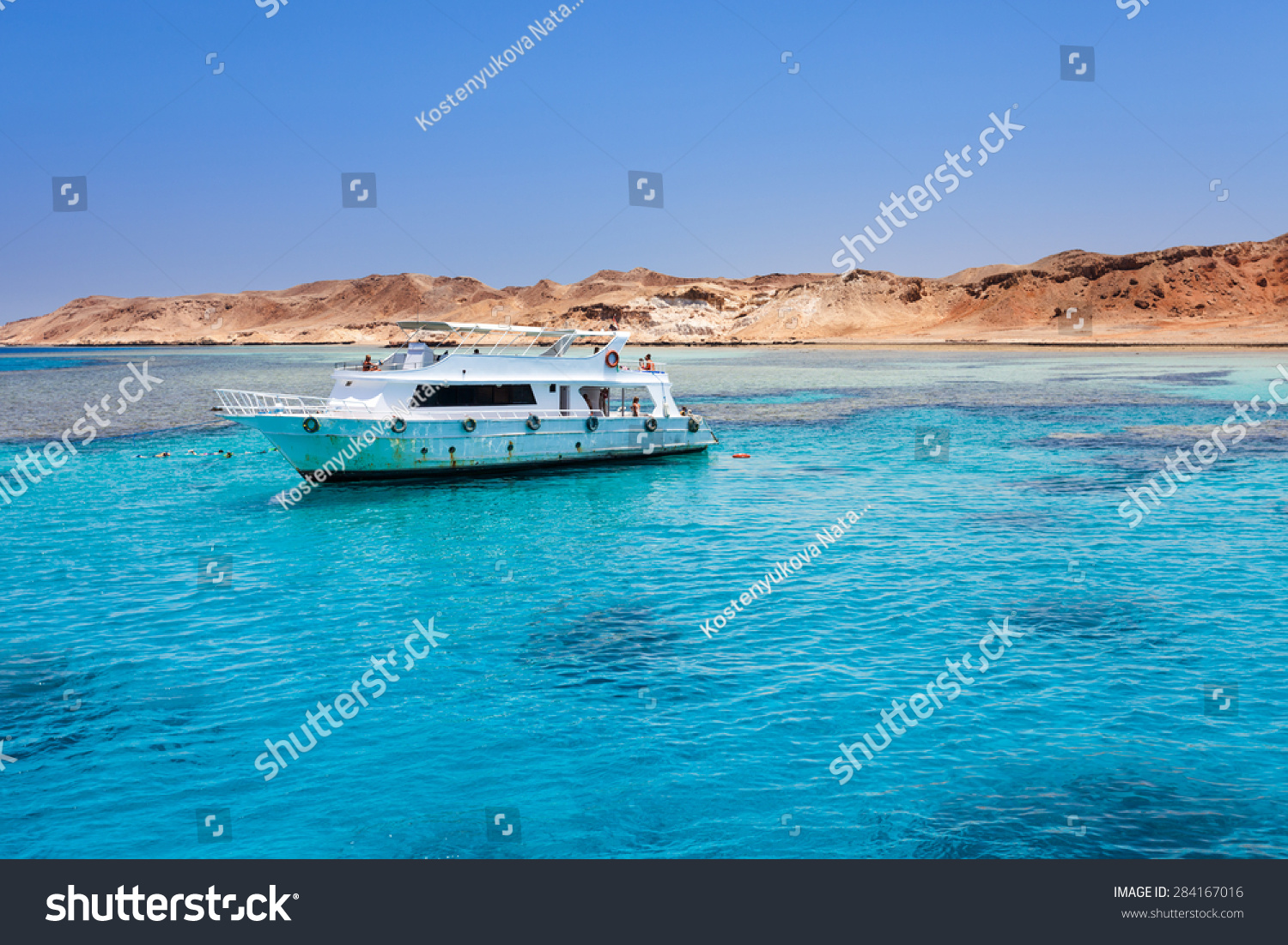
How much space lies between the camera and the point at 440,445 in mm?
38188

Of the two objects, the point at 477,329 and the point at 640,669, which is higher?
the point at 477,329

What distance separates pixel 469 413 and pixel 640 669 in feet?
74.9

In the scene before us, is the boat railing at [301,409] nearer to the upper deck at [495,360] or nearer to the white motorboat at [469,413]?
the white motorboat at [469,413]

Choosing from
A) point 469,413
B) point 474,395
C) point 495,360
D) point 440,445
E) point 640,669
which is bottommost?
point 640,669

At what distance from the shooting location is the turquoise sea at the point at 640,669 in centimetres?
1270

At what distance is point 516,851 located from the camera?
39.6 ft

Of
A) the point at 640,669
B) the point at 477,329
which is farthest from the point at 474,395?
the point at 640,669

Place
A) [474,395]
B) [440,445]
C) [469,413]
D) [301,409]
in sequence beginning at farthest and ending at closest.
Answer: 1. [474,395]
2. [469,413]
3. [440,445]
4. [301,409]

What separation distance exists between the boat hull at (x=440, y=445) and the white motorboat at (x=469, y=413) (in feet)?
0.13

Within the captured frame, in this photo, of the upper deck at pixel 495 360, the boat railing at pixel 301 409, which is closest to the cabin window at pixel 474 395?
the upper deck at pixel 495 360

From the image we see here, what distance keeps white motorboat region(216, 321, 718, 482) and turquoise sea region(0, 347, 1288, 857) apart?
1786 millimetres

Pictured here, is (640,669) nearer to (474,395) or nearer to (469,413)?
(469,413)

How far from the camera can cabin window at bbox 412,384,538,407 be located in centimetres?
3853

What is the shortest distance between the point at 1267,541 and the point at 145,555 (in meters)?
29.9
